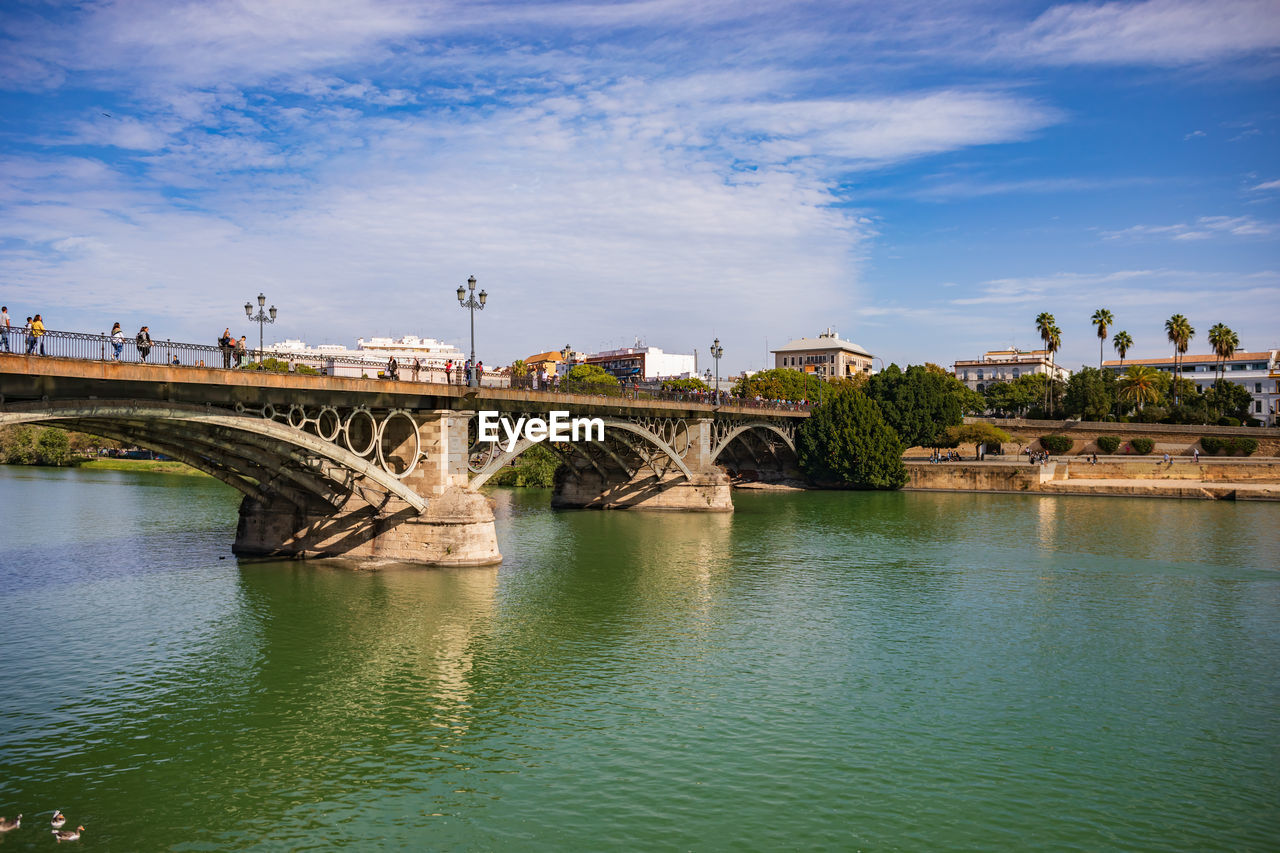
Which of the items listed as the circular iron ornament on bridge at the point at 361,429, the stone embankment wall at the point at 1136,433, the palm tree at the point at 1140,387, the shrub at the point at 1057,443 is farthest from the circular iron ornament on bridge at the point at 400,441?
the palm tree at the point at 1140,387

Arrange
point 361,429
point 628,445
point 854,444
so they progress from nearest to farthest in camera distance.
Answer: point 361,429, point 628,445, point 854,444

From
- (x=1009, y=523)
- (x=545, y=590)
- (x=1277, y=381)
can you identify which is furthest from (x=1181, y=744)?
(x=1277, y=381)

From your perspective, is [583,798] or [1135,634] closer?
[583,798]

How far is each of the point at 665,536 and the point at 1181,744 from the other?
31.1m

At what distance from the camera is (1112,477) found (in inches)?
2963

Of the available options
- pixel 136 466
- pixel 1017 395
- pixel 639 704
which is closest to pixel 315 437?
pixel 639 704

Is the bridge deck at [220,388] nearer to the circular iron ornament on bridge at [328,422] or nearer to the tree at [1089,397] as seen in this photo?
the circular iron ornament on bridge at [328,422]

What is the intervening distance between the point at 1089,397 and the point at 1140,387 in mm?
6825

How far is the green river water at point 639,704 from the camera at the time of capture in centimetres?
1392

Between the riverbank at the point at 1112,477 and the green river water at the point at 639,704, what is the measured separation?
1316 inches

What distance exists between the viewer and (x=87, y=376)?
74.9 ft

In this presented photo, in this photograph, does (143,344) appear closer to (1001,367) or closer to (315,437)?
(315,437)

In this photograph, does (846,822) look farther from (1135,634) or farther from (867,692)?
(1135,634)

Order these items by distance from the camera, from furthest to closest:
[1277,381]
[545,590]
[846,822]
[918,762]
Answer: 1. [1277,381]
2. [545,590]
3. [918,762]
4. [846,822]
